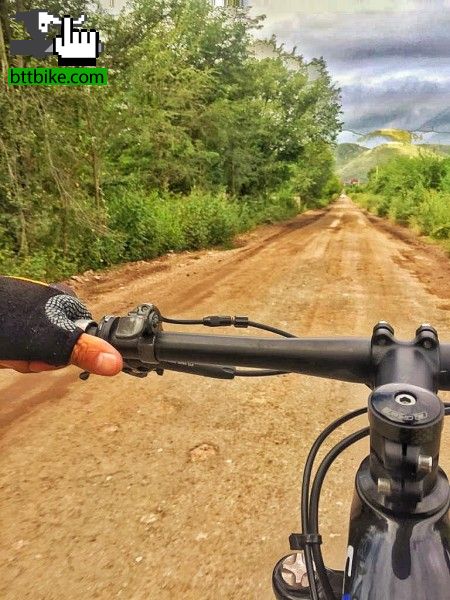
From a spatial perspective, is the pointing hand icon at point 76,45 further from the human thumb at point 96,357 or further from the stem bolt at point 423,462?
the stem bolt at point 423,462

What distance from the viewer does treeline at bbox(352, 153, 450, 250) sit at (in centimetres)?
1560

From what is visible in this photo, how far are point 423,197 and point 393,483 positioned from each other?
22055 mm

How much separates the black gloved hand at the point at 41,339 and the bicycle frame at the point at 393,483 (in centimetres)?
35

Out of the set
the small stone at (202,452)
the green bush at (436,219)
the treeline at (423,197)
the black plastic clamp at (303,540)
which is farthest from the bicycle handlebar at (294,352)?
the green bush at (436,219)

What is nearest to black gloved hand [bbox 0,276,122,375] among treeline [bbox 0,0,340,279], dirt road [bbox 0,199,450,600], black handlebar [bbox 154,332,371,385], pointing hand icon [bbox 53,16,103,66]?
black handlebar [bbox 154,332,371,385]

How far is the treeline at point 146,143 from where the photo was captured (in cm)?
739

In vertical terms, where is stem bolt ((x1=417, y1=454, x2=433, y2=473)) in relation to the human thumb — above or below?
below

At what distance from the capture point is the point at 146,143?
12391 mm

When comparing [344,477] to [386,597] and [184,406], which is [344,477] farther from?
[386,597]

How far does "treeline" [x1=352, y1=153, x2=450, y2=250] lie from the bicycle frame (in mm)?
12298

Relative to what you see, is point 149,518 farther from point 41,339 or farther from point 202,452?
point 41,339

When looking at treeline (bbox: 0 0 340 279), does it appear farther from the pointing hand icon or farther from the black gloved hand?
the black gloved hand

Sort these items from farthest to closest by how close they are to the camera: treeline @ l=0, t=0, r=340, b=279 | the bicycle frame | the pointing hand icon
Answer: the pointing hand icon → treeline @ l=0, t=0, r=340, b=279 → the bicycle frame

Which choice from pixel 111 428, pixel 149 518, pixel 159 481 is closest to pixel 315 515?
pixel 149 518
